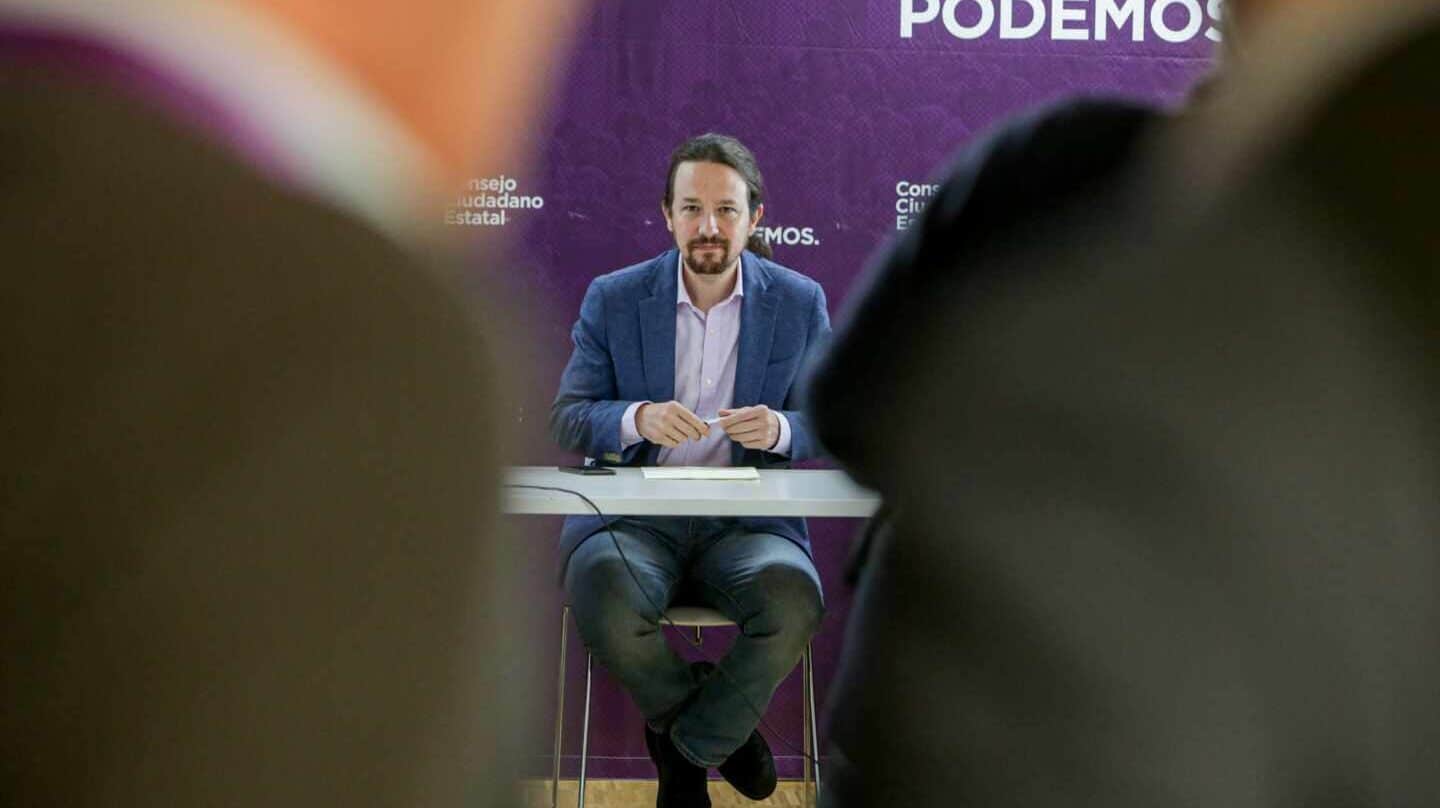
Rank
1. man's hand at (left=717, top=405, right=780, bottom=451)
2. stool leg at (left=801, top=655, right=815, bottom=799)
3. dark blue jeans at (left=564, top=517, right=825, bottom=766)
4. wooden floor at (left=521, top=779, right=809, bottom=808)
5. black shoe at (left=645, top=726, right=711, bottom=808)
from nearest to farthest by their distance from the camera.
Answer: dark blue jeans at (left=564, top=517, right=825, bottom=766) < black shoe at (left=645, top=726, right=711, bottom=808) < man's hand at (left=717, top=405, right=780, bottom=451) < stool leg at (left=801, top=655, right=815, bottom=799) < wooden floor at (left=521, top=779, right=809, bottom=808)

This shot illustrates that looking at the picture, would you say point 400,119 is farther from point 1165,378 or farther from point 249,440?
point 1165,378

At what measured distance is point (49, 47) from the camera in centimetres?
36

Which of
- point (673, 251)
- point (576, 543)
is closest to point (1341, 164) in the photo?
point (576, 543)

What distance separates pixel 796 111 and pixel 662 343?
724 mm

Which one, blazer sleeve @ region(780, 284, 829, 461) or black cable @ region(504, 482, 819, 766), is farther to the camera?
blazer sleeve @ region(780, 284, 829, 461)

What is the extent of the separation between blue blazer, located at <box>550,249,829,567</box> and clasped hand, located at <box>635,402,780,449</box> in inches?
2.5

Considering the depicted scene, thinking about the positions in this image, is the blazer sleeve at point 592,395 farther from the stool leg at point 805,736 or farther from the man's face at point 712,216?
A: the stool leg at point 805,736

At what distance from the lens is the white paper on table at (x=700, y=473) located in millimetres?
2861

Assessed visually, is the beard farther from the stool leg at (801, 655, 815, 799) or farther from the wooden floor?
the wooden floor

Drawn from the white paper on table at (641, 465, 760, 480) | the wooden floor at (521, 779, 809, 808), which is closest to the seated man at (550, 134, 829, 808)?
the white paper on table at (641, 465, 760, 480)

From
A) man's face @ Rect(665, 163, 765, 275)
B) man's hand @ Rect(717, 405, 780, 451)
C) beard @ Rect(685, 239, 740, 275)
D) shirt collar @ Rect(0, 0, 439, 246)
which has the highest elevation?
man's face @ Rect(665, 163, 765, 275)

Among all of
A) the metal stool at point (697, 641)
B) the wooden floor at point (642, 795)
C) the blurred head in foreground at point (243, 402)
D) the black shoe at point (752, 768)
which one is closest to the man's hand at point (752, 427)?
the metal stool at point (697, 641)

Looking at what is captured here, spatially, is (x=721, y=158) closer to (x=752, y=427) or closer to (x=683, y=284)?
(x=683, y=284)

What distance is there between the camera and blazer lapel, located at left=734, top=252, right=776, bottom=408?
3279 mm
